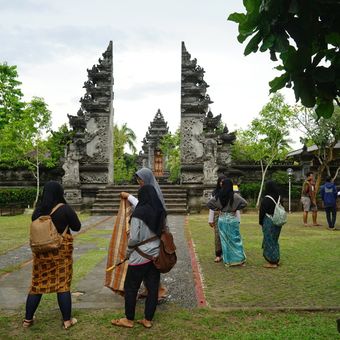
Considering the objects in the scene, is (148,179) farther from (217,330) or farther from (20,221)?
(20,221)

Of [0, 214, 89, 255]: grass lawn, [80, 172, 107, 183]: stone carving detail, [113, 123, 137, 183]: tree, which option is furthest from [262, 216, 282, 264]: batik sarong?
[113, 123, 137, 183]: tree

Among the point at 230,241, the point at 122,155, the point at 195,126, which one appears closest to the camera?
the point at 230,241

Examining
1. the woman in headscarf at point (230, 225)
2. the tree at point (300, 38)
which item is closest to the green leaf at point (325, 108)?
the tree at point (300, 38)

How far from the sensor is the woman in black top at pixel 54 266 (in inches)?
185

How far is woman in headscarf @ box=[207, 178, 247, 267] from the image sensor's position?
26.3 feet

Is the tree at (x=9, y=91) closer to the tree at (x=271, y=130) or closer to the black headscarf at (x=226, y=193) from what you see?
the tree at (x=271, y=130)

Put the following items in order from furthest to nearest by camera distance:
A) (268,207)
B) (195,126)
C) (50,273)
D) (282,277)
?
(195,126) → (268,207) → (282,277) → (50,273)

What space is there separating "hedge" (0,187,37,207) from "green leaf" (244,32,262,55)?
1903 centimetres

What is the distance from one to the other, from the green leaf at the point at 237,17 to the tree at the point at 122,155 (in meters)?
33.4

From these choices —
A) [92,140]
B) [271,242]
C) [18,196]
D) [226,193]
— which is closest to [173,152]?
[92,140]

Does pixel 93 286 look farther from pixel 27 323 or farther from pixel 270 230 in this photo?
pixel 270 230

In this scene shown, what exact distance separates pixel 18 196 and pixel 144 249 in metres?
17.8

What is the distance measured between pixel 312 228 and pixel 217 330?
397 inches

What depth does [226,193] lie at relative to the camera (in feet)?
26.5
